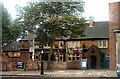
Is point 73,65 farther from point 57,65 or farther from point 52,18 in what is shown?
point 52,18

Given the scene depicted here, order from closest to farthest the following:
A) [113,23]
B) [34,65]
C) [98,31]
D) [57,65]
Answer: [113,23], [34,65], [57,65], [98,31]

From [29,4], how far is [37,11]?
2196mm

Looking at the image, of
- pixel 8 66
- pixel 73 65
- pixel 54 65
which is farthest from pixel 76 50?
pixel 8 66

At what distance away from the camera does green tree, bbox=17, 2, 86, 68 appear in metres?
24.6

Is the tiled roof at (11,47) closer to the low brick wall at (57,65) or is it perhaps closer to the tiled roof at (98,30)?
the low brick wall at (57,65)

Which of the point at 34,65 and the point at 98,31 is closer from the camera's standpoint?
the point at 34,65

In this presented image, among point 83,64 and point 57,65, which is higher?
point 83,64

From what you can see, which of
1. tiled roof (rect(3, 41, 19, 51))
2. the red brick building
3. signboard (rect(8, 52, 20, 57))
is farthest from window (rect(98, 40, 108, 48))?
tiled roof (rect(3, 41, 19, 51))

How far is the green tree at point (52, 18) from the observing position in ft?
80.8

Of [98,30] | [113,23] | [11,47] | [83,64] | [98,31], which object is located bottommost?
[83,64]

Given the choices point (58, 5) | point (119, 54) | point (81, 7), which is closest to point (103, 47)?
point (119, 54)

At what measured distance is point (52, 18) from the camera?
80.2 feet

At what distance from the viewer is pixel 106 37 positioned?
32594 millimetres

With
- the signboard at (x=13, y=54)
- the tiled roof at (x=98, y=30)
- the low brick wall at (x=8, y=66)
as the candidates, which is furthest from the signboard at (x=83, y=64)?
the signboard at (x=13, y=54)
